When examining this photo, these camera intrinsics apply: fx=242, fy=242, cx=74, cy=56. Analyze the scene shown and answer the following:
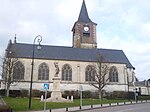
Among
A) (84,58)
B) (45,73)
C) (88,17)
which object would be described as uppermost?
(88,17)

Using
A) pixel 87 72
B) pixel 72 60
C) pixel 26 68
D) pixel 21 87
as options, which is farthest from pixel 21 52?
pixel 87 72

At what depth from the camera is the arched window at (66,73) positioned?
52.3 m

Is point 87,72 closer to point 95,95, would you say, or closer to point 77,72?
point 77,72

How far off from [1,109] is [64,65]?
4061 centimetres

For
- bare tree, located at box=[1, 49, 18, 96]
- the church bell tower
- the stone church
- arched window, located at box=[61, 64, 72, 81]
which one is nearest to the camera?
bare tree, located at box=[1, 49, 18, 96]

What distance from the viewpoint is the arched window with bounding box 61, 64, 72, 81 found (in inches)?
2060

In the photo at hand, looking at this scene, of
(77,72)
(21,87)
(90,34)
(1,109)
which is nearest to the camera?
(1,109)

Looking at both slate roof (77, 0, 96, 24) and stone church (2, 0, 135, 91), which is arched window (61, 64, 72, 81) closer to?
stone church (2, 0, 135, 91)

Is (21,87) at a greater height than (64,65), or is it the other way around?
(64,65)

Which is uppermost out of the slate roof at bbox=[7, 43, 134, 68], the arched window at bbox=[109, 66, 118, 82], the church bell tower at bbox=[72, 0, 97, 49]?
the church bell tower at bbox=[72, 0, 97, 49]

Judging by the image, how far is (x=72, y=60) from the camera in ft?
176

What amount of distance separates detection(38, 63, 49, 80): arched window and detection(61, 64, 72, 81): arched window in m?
3.50

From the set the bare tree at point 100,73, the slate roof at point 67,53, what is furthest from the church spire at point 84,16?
the bare tree at point 100,73

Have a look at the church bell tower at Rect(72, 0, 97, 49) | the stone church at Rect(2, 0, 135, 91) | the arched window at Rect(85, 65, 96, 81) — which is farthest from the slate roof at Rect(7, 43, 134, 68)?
the church bell tower at Rect(72, 0, 97, 49)
